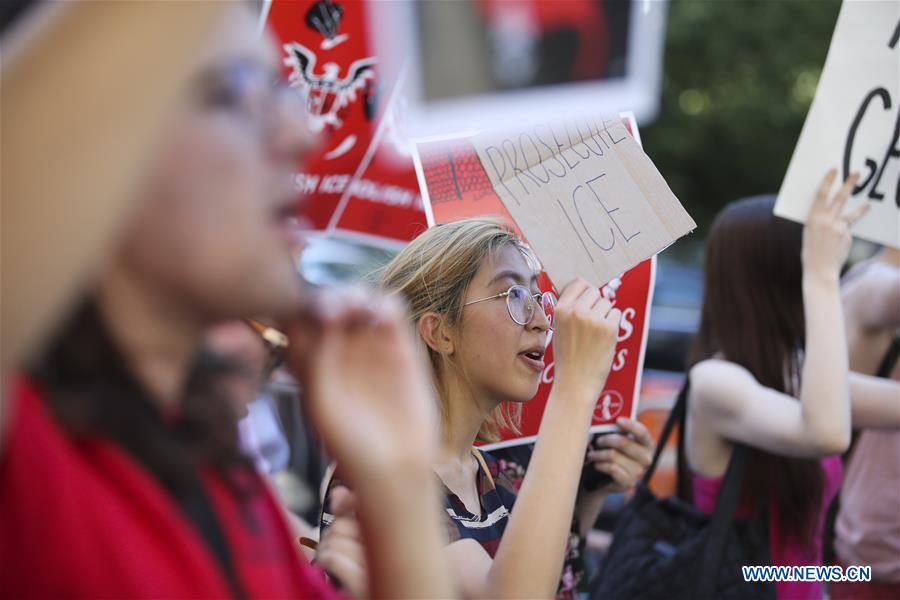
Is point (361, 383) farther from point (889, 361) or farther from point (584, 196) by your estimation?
point (889, 361)

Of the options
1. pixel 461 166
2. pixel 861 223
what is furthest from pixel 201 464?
pixel 861 223

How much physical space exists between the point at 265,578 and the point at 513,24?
2.52 ft

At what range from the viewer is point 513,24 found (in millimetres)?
1260

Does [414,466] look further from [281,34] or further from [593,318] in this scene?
[281,34]

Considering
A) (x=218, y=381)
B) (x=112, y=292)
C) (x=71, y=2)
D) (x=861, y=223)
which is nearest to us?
(x=71, y=2)

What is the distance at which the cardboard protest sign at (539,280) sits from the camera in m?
2.30

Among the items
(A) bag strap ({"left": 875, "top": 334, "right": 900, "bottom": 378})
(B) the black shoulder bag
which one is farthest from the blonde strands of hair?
(A) bag strap ({"left": 875, "top": 334, "right": 900, "bottom": 378})

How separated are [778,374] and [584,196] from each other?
1.11 metres

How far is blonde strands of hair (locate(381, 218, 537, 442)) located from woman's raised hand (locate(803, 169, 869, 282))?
76cm

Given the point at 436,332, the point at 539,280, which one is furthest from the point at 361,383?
the point at 539,280

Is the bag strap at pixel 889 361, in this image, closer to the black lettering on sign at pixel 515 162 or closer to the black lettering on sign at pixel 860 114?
the black lettering on sign at pixel 860 114

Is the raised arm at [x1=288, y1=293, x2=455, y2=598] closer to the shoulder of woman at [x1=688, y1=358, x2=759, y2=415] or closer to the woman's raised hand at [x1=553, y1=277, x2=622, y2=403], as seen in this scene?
the woman's raised hand at [x1=553, y1=277, x2=622, y2=403]

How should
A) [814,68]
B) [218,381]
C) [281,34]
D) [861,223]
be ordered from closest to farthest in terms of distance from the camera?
[218,381] → [861,223] → [281,34] → [814,68]

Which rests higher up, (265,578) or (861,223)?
(265,578)
